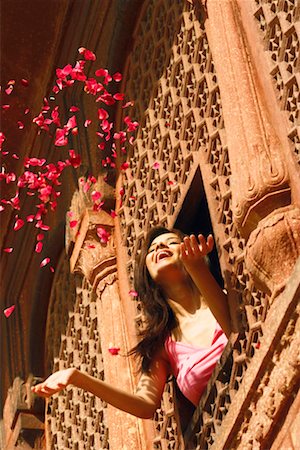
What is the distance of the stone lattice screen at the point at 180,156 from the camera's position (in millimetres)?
5648

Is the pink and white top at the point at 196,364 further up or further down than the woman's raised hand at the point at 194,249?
further down

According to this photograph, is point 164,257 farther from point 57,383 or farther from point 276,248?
point 276,248

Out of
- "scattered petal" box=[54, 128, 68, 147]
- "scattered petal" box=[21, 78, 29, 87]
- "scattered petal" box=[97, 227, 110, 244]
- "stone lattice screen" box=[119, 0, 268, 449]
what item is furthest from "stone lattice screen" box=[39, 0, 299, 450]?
"scattered petal" box=[21, 78, 29, 87]

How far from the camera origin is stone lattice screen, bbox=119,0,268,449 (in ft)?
18.5

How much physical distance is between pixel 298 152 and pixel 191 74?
127 centimetres

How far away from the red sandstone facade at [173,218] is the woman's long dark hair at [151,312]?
0.22 metres

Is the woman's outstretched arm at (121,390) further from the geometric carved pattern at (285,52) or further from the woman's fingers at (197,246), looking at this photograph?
the geometric carved pattern at (285,52)

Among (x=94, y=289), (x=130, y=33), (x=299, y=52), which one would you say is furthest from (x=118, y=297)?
(x=299, y=52)

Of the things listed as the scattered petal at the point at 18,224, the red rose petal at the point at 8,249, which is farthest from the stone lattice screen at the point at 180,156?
the red rose petal at the point at 8,249

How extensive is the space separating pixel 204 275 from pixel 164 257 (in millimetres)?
413

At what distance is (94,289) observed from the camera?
7.00 metres

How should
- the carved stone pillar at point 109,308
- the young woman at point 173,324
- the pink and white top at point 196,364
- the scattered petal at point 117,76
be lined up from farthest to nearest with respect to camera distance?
the scattered petal at point 117,76
the carved stone pillar at point 109,308
the pink and white top at point 196,364
the young woman at point 173,324

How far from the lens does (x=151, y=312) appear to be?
20.3ft

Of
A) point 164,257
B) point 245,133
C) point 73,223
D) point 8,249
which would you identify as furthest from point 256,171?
point 8,249
